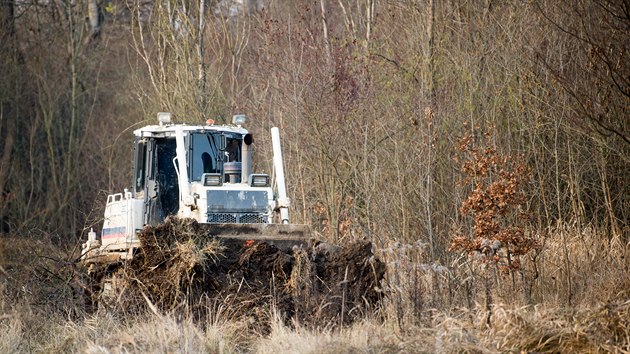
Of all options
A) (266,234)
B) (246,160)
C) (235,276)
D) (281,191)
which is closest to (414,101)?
(246,160)

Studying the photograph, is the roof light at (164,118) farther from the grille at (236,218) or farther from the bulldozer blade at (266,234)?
the bulldozer blade at (266,234)

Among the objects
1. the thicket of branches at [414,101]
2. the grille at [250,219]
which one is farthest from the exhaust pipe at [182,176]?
the thicket of branches at [414,101]

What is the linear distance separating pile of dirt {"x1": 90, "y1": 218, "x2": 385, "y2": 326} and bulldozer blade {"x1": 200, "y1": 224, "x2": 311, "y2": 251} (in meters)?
0.16

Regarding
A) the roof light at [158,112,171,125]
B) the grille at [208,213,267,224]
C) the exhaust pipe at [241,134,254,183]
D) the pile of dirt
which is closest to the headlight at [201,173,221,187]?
the grille at [208,213,267,224]

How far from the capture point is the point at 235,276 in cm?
1223

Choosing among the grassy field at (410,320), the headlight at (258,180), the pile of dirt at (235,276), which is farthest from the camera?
the headlight at (258,180)

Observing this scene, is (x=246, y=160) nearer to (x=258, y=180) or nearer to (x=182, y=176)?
(x=258, y=180)

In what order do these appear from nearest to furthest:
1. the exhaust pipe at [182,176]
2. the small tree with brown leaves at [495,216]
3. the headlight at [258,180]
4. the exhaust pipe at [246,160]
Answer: the small tree with brown leaves at [495,216] → the exhaust pipe at [182,176] → the headlight at [258,180] → the exhaust pipe at [246,160]

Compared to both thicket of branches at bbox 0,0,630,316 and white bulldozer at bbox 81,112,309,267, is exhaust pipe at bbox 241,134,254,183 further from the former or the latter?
thicket of branches at bbox 0,0,630,316

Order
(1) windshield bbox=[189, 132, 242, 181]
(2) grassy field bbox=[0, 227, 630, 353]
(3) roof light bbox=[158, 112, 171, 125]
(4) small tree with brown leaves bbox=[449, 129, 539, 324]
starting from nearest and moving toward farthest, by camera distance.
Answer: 1. (2) grassy field bbox=[0, 227, 630, 353]
2. (4) small tree with brown leaves bbox=[449, 129, 539, 324]
3. (1) windshield bbox=[189, 132, 242, 181]
4. (3) roof light bbox=[158, 112, 171, 125]

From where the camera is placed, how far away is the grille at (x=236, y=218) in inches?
539

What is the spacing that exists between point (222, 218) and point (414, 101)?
4874mm

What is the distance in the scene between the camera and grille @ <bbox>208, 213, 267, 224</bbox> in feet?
44.9

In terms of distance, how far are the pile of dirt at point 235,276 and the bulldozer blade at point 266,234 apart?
159 millimetres
